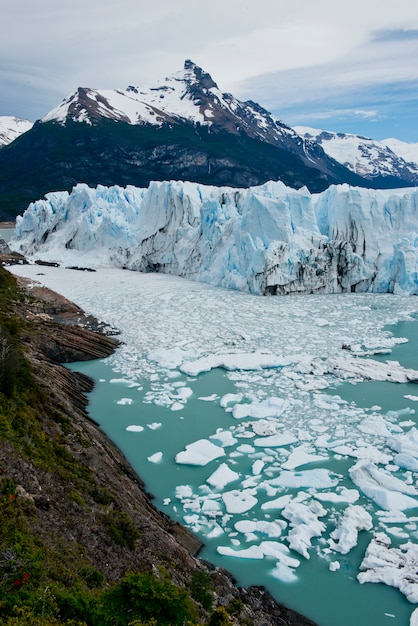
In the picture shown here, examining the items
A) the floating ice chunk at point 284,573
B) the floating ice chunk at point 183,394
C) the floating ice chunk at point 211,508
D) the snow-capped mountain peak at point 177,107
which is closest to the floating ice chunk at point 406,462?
the floating ice chunk at point 284,573

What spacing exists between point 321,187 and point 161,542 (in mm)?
92728

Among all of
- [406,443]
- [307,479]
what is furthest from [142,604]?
[406,443]

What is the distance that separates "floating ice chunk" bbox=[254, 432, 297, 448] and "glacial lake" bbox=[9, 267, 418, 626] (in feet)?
0.12

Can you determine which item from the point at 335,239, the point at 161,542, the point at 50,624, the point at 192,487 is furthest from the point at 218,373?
the point at 335,239

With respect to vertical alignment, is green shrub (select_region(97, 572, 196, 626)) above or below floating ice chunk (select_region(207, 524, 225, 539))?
above

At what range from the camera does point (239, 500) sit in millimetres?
7543

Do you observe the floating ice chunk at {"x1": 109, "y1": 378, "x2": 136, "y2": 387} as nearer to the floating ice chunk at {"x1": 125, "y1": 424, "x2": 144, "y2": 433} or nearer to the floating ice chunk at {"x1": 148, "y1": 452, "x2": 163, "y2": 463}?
the floating ice chunk at {"x1": 125, "y1": 424, "x2": 144, "y2": 433}

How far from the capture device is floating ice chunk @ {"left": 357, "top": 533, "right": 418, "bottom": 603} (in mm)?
5969

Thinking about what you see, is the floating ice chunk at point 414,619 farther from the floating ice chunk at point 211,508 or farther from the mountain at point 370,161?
the mountain at point 370,161

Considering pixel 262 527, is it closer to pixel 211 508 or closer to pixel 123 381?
pixel 211 508

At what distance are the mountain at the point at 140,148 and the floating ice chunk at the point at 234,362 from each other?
5521cm

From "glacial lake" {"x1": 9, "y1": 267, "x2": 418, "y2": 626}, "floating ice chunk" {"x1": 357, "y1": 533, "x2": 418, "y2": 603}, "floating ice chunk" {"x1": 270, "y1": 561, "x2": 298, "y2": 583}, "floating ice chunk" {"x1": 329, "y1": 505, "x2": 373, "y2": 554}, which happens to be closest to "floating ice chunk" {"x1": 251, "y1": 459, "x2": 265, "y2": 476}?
"glacial lake" {"x1": 9, "y1": 267, "x2": 418, "y2": 626}

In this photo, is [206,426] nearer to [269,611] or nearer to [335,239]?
[269,611]

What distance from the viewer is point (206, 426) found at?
994 centimetres
